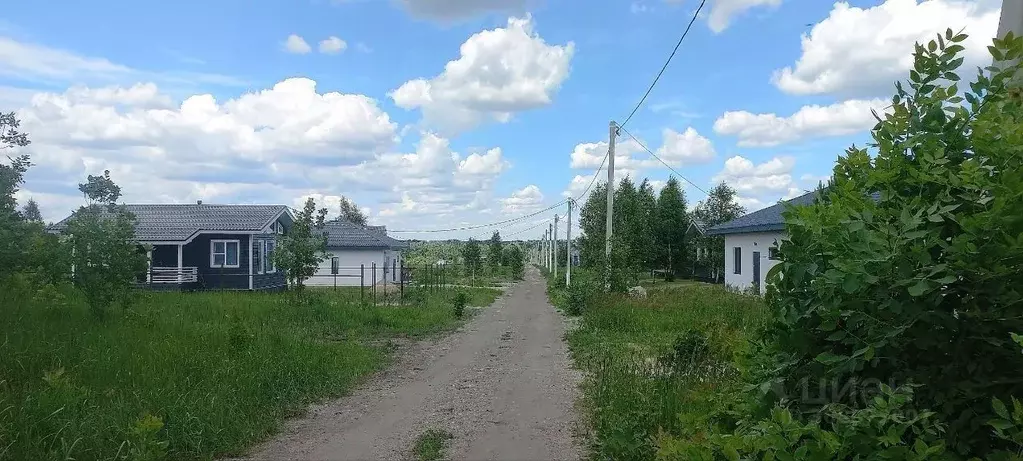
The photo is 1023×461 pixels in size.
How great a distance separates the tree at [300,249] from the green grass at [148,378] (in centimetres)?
433

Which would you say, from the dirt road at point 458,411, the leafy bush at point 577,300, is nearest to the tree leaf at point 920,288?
the dirt road at point 458,411

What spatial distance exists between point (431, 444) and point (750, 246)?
21.3m

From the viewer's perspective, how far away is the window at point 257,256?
103 ft

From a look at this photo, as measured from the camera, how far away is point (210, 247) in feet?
99.9

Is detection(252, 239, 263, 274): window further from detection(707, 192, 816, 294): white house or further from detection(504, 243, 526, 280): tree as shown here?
detection(504, 243, 526, 280): tree

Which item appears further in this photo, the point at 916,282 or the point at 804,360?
the point at 804,360

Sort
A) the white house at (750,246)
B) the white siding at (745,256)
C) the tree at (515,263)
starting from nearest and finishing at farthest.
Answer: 1. the white house at (750,246)
2. the white siding at (745,256)
3. the tree at (515,263)

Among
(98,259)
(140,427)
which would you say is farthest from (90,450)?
(98,259)

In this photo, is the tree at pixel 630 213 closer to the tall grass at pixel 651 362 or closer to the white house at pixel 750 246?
the white house at pixel 750 246

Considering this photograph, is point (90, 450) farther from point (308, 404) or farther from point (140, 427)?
point (308, 404)

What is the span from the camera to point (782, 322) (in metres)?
2.61

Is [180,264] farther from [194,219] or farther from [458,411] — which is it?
[458,411]

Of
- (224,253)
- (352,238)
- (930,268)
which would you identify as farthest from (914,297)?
(352,238)

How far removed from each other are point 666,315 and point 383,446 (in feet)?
33.3
